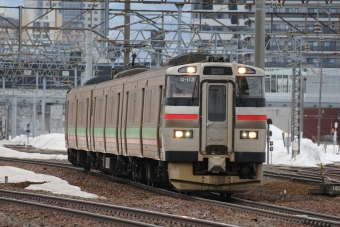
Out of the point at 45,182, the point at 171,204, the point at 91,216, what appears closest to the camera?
the point at 91,216

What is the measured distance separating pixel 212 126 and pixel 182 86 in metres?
1.05

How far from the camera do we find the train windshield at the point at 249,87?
1753cm

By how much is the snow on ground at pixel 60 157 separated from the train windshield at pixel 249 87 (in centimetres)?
399

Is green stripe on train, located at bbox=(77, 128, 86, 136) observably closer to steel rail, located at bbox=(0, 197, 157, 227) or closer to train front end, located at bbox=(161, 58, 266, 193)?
train front end, located at bbox=(161, 58, 266, 193)

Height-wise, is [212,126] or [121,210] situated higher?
[212,126]

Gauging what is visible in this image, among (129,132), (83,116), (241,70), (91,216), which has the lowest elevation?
(91,216)

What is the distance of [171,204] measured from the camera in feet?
50.6

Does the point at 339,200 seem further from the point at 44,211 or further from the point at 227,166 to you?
the point at 44,211

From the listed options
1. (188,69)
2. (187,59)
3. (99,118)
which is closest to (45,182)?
(99,118)

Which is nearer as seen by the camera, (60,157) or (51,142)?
(60,157)

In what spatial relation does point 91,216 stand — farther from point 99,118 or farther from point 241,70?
point 99,118

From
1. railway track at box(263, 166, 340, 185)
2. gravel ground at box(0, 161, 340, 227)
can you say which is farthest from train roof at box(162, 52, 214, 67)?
railway track at box(263, 166, 340, 185)

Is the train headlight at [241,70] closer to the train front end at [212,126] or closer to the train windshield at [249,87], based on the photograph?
the train front end at [212,126]

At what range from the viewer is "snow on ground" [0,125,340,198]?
20484 mm
